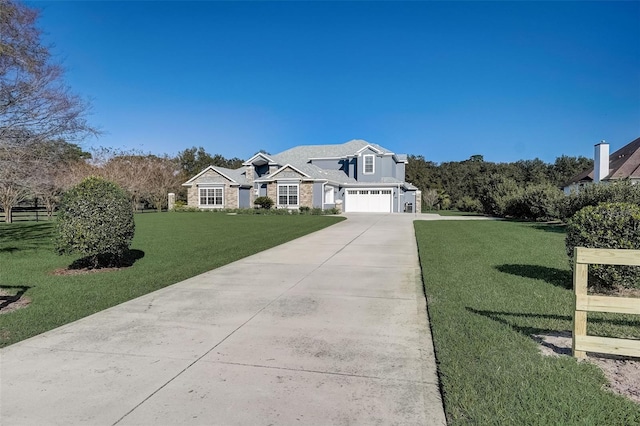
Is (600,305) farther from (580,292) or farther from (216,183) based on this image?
(216,183)

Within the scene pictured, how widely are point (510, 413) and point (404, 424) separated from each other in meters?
0.84

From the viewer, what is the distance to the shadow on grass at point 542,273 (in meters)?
7.46

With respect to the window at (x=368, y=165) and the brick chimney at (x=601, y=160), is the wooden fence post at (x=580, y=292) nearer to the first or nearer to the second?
the brick chimney at (x=601, y=160)

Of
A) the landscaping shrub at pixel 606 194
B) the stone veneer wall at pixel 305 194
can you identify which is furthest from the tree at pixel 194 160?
the landscaping shrub at pixel 606 194

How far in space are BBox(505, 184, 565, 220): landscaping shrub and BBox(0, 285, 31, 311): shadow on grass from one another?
2308 cm

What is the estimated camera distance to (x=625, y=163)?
2878 centimetres

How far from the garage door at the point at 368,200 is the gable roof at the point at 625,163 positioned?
1697cm

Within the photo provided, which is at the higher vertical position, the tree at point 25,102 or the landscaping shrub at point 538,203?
the tree at point 25,102

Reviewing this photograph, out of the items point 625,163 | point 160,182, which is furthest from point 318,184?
point 625,163

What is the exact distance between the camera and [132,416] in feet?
9.64

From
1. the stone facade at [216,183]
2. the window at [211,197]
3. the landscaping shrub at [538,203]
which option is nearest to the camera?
the landscaping shrub at [538,203]

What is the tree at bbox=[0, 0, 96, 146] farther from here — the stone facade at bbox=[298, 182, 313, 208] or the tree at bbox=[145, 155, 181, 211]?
the tree at bbox=[145, 155, 181, 211]

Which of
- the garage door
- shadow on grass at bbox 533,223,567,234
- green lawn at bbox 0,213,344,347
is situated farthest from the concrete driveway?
the garage door

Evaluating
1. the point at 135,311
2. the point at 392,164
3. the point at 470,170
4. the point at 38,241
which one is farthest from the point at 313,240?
the point at 470,170
